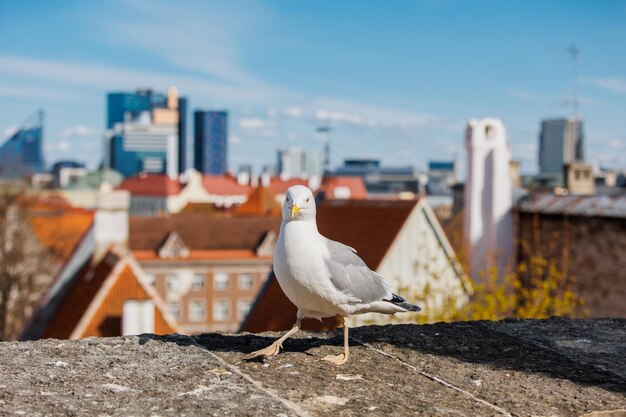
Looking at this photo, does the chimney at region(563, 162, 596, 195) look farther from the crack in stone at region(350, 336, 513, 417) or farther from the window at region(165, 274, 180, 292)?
the crack in stone at region(350, 336, 513, 417)

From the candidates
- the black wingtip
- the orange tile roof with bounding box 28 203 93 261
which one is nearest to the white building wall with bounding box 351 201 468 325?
Answer: the black wingtip

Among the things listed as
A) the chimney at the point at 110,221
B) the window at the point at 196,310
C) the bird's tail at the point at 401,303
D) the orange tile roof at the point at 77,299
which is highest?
the bird's tail at the point at 401,303

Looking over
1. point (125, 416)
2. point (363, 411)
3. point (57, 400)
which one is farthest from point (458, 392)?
point (57, 400)

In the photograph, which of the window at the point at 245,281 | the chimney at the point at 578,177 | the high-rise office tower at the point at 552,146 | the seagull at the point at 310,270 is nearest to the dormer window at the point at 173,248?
the window at the point at 245,281

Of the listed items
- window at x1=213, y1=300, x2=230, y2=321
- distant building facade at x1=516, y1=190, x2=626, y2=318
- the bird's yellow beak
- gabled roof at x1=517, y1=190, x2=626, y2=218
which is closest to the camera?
the bird's yellow beak

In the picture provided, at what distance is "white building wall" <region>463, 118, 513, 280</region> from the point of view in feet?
53.8

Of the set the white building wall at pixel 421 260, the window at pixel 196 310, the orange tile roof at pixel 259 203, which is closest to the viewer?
the white building wall at pixel 421 260

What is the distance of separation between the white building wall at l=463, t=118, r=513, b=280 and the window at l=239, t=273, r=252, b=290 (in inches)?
1409

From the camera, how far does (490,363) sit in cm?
370

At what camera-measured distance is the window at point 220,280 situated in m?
51.8

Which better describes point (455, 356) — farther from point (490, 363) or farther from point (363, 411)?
point (363, 411)

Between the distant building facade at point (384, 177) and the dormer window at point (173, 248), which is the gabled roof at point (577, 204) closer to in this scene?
the dormer window at point (173, 248)

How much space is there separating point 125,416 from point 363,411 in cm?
76

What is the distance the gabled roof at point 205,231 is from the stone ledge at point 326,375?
151 ft
